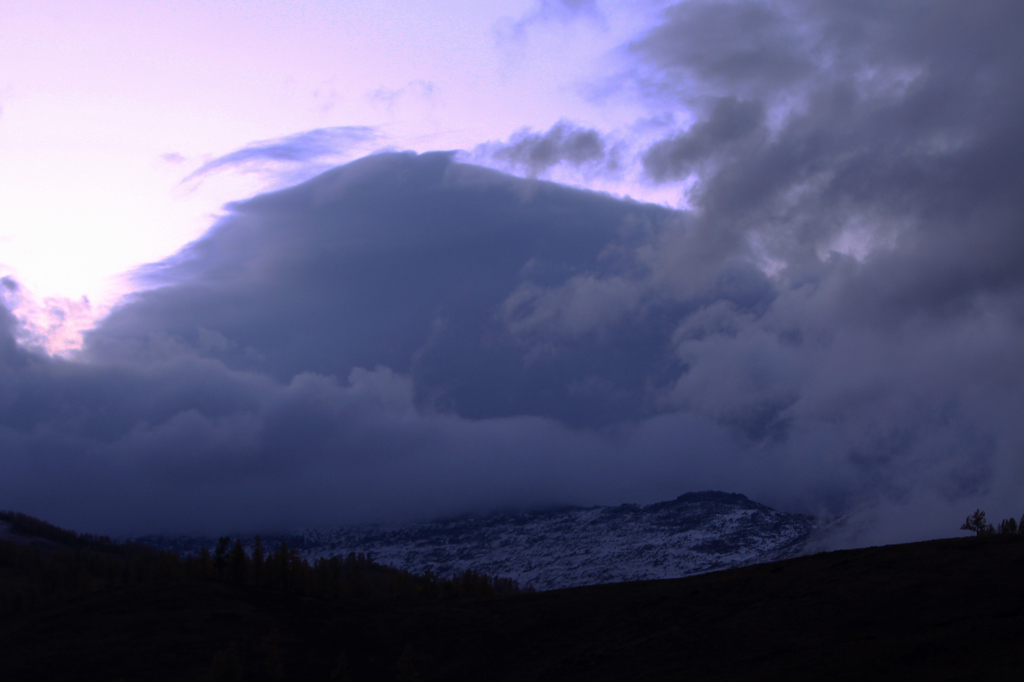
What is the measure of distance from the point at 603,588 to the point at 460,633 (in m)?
27.8

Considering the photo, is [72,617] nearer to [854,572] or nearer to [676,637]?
[676,637]

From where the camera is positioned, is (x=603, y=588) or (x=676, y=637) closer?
(x=676, y=637)

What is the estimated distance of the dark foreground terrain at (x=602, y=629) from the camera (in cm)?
8569

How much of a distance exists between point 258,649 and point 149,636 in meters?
20.2

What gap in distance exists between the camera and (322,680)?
12625 cm

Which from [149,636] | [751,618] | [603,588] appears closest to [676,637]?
[751,618]

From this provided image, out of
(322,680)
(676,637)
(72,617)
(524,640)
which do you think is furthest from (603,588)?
(72,617)

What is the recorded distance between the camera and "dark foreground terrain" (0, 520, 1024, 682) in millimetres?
85688

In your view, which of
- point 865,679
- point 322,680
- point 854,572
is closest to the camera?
point 865,679

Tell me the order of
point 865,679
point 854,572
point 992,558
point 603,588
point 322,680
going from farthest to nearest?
1. point 603,588
2. point 322,680
3. point 854,572
4. point 992,558
5. point 865,679

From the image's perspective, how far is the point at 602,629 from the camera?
126 metres

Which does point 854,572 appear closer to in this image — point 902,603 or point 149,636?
point 902,603

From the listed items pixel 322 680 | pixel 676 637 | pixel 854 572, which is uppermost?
pixel 854 572

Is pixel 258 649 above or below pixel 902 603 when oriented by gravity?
below
